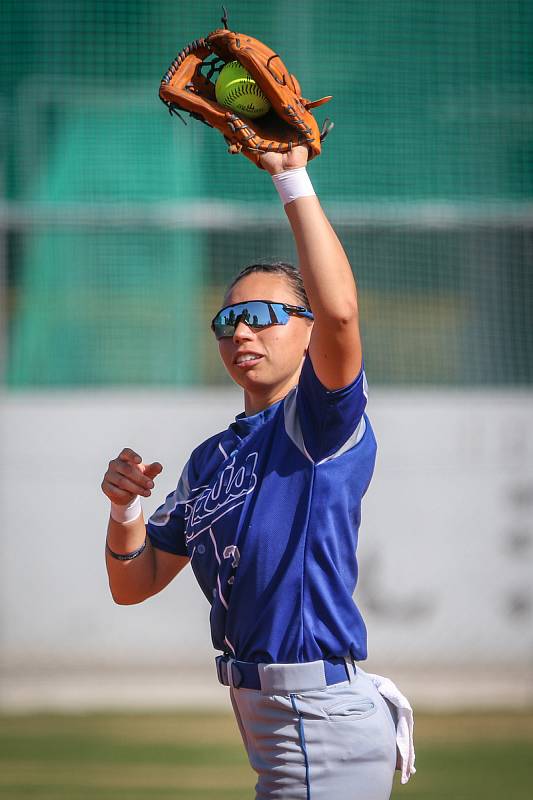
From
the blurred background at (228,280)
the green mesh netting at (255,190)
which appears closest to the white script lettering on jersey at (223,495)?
the blurred background at (228,280)

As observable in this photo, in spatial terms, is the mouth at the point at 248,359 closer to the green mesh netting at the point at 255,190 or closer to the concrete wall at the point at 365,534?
the concrete wall at the point at 365,534

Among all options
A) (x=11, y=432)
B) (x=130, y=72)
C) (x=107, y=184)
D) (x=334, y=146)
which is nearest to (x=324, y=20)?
(x=334, y=146)

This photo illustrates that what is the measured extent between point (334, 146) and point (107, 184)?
175cm

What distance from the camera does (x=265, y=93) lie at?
222 cm

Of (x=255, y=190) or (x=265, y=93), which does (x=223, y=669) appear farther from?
(x=255, y=190)

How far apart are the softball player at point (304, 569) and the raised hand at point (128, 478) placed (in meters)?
0.16

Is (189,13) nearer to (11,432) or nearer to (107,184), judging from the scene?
(107,184)

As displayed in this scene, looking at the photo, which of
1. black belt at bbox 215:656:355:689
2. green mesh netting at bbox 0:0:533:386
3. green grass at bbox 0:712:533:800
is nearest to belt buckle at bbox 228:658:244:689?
black belt at bbox 215:656:355:689

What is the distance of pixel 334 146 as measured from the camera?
8922 millimetres

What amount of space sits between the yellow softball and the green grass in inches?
145

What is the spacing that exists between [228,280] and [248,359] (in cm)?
637

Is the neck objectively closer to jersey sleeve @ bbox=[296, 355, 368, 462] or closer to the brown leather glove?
jersey sleeve @ bbox=[296, 355, 368, 462]

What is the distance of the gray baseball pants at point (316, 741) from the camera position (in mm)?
2227

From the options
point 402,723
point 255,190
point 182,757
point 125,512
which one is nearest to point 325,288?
point 125,512
